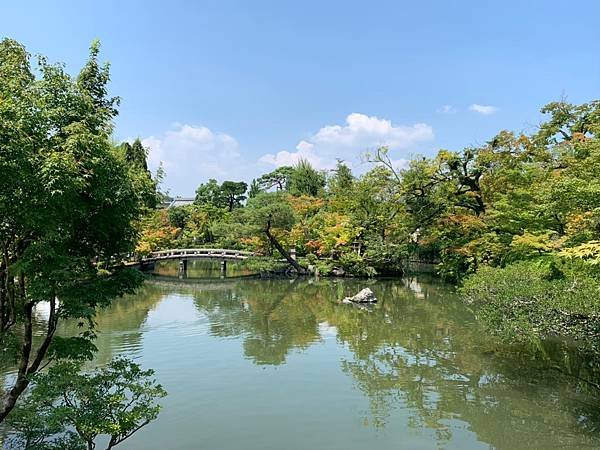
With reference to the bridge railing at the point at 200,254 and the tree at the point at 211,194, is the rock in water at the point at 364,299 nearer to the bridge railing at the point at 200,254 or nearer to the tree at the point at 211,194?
the bridge railing at the point at 200,254

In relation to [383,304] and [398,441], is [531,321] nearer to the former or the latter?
[398,441]

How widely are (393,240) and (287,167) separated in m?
32.1

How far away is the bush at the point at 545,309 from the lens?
23.0ft

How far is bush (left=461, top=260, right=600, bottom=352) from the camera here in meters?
7.00

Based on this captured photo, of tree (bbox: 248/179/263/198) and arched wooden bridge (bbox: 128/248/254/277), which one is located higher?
tree (bbox: 248/179/263/198)

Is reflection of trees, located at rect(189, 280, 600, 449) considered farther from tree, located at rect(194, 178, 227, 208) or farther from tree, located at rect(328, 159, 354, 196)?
tree, located at rect(194, 178, 227, 208)

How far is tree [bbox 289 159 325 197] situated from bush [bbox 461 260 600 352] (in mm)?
33495

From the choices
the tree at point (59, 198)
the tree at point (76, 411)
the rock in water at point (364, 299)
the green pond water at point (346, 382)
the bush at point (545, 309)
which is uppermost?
the tree at point (59, 198)

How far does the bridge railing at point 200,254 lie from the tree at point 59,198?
23301 millimetres

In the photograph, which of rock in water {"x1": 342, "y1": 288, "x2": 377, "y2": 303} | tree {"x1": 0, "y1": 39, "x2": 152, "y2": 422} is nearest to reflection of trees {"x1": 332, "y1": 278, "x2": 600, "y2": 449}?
rock in water {"x1": 342, "y1": 288, "x2": 377, "y2": 303}

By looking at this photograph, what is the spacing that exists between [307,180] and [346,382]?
34.4 m

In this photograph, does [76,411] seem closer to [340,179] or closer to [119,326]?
[119,326]

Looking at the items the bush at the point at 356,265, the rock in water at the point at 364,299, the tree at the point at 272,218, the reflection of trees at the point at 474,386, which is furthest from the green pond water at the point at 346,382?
the tree at the point at 272,218

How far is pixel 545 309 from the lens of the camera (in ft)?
24.1
